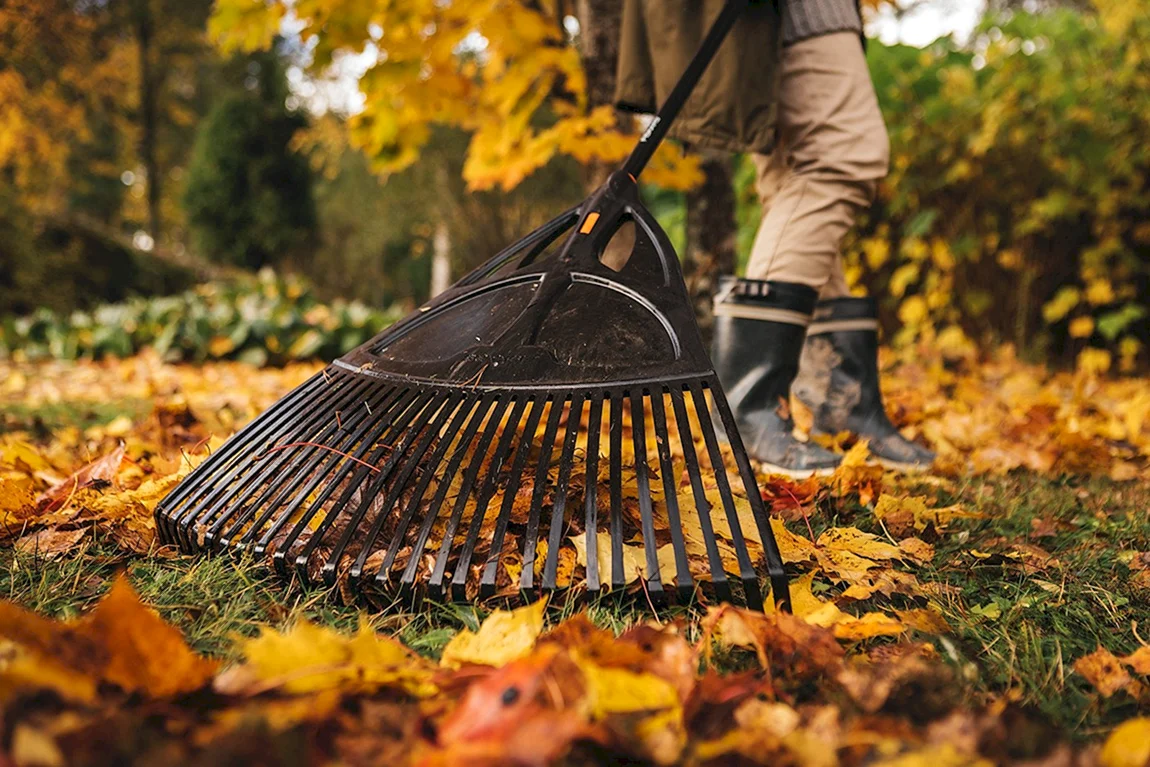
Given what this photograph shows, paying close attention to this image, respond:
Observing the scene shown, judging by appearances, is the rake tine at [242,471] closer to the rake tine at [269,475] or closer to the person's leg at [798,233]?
the rake tine at [269,475]

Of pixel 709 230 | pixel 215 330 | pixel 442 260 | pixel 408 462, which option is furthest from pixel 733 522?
pixel 442 260

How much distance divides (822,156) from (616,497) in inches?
49.6

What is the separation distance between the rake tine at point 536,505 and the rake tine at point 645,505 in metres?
0.12

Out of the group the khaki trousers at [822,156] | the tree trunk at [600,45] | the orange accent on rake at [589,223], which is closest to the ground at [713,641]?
the khaki trousers at [822,156]

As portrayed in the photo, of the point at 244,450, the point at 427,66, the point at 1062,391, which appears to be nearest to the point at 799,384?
the point at 244,450

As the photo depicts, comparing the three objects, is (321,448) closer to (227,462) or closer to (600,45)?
(227,462)

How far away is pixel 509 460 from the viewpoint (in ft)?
4.91

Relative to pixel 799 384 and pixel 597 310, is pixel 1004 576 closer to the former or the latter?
pixel 597 310

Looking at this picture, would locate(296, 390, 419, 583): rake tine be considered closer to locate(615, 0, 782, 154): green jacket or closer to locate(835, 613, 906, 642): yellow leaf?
locate(835, 613, 906, 642): yellow leaf

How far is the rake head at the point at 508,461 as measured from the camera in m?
1.12

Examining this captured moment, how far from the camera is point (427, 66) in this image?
3.03 metres

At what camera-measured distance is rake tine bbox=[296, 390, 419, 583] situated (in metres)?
1.18

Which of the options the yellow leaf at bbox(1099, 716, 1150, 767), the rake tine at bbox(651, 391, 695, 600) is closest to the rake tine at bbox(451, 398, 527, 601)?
the rake tine at bbox(651, 391, 695, 600)

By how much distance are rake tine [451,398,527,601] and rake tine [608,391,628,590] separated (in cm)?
15
